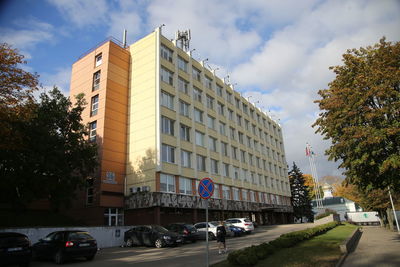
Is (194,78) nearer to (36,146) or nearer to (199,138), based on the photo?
(199,138)

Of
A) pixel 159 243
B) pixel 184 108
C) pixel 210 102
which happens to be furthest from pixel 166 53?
pixel 159 243

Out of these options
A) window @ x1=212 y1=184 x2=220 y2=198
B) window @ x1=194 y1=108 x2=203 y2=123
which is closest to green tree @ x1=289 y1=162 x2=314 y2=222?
window @ x1=212 y1=184 x2=220 y2=198

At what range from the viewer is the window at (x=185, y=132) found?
1347 inches

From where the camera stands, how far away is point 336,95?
52.4ft

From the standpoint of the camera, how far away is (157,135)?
3008cm

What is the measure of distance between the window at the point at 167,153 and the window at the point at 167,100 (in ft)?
15.6

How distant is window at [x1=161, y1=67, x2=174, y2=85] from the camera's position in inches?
1335

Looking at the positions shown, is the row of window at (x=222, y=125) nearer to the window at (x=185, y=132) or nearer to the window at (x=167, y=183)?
the window at (x=185, y=132)

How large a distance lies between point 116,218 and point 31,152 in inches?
455

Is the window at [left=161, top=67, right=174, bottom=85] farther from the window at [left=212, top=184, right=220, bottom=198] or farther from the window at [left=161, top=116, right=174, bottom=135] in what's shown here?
the window at [left=212, top=184, right=220, bottom=198]

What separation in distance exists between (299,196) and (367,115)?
53059 mm

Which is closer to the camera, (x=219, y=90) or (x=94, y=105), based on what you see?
(x=94, y=105)

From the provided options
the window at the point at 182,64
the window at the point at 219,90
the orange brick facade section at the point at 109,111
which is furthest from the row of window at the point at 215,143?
the window at the point at 182,64

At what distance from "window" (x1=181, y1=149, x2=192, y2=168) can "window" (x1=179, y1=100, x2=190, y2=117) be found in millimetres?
4660
